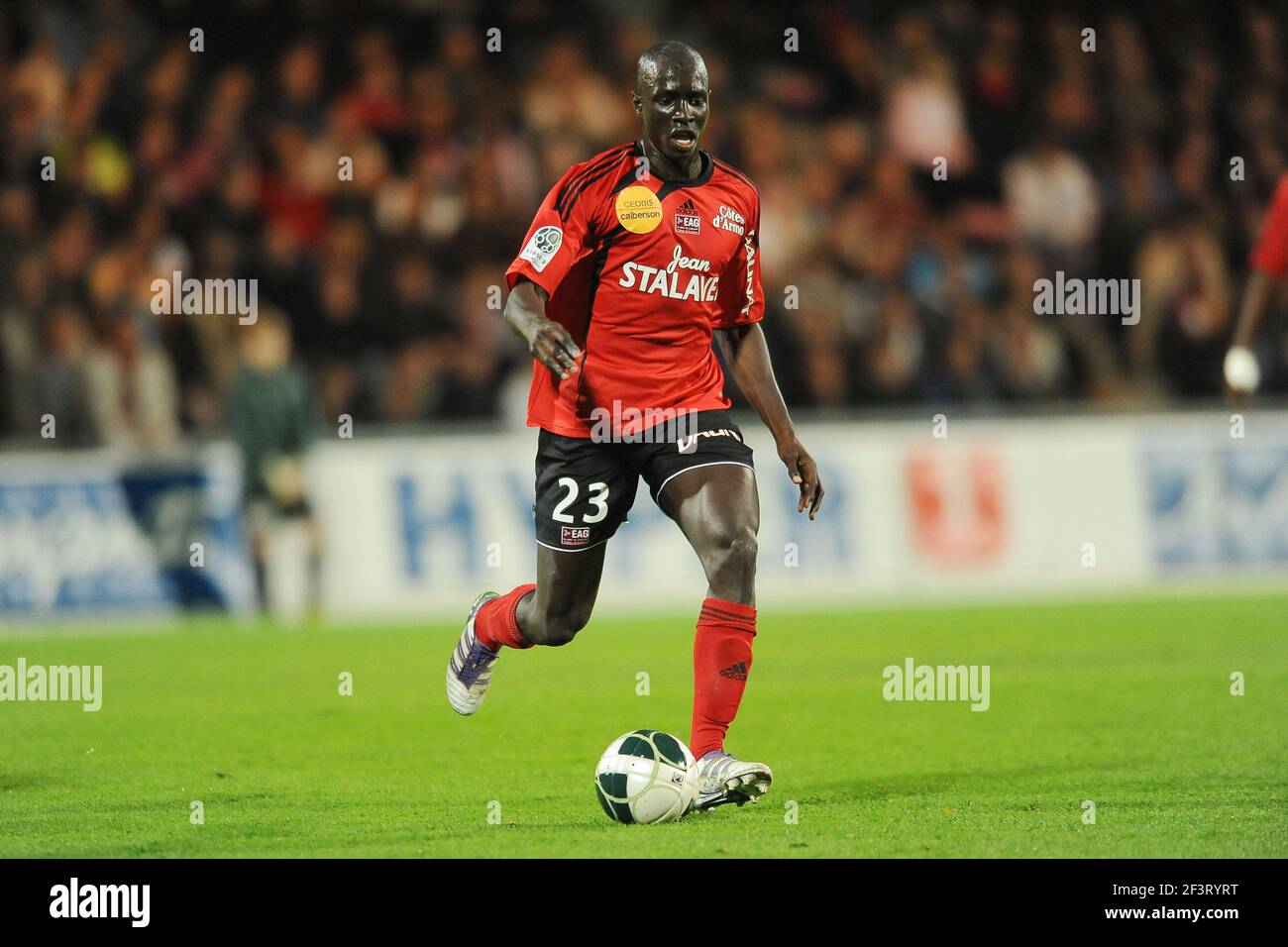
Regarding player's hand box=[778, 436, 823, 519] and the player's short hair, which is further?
player's hand box=[778, 436, 823, 519]

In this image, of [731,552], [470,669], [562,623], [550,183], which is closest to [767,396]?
[731,552]

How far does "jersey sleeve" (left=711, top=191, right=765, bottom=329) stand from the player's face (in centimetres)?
45

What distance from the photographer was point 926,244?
1825 centimetres

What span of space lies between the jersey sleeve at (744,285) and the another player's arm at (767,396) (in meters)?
0.07

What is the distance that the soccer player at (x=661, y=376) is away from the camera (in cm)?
663

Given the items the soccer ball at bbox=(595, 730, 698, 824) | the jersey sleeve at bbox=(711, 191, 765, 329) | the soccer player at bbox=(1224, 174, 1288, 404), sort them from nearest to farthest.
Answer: the soccer ball at bbox=(595, 730, 698, 824), the jersey sleeve at bbox=(711, 191, 765, 329), the soccer player at bbox=(1224, 174, 1288, 404)

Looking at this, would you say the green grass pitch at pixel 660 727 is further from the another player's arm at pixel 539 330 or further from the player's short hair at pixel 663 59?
the player's short hair at pixel 663 59

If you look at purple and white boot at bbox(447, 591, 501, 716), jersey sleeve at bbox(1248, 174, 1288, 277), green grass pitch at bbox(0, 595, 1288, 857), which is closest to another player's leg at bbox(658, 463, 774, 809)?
green grass pitch at bbox(0, 595, 1288, 857)

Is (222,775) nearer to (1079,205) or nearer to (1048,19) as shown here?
(1079,205)

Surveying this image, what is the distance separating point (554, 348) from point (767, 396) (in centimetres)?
131

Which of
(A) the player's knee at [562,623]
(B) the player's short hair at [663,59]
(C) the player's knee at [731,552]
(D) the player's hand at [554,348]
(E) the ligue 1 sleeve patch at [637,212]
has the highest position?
(B) the player's short hair at [663,59]

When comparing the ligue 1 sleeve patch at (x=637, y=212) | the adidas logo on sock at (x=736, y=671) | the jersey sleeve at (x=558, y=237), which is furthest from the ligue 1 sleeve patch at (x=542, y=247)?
the adidas logo on sock at (x=736, y=671)

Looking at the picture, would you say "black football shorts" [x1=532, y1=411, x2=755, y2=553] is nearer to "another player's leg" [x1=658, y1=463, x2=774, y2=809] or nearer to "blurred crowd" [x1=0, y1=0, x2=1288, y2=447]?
"another player's leg" [x1=658, y1=463, x2=774, y2=809]

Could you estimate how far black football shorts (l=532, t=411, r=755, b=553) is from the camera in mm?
6852
